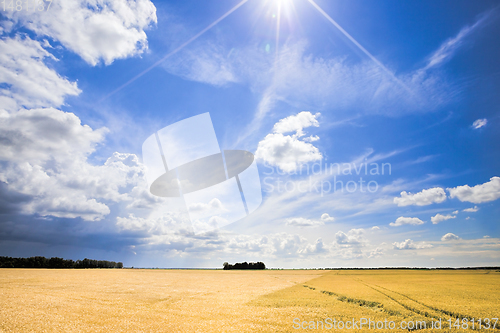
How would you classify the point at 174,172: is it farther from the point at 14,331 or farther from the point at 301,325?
the point at 301,325

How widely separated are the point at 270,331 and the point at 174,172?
18954 millimetres

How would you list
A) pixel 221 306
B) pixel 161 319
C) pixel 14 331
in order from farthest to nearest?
1. pixel 221 306
2. pixel 161 319
3. pixel 14 331

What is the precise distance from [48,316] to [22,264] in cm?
17227

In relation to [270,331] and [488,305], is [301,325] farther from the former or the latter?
[488,305]

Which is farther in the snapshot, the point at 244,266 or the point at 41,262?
the point at 244,266

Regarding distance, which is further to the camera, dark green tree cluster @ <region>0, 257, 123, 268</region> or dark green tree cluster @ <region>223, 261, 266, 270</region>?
dark green tree cluster @ <region>223, 261, 266, 270</region>

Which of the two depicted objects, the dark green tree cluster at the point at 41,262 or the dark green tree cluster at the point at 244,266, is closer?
the dark green tree cluster at the point at 41,262

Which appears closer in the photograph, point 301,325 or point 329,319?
point 301,325

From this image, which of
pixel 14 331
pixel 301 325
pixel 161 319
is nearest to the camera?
pixel 14 331

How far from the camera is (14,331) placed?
13.1m

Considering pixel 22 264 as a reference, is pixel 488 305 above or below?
A: above

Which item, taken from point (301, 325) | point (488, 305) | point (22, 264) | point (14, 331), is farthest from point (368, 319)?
point (22, 264)

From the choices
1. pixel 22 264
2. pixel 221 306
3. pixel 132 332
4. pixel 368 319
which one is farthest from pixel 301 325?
pixel 22 264

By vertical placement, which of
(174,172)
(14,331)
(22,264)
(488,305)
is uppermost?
(174,172)
